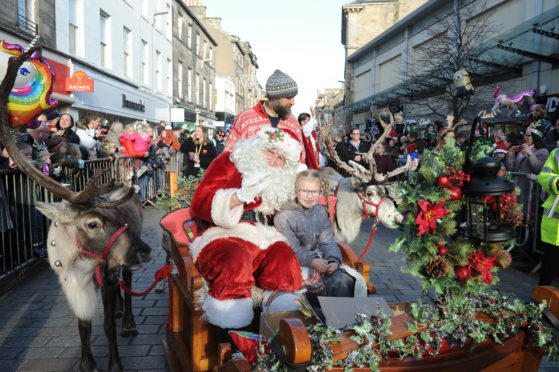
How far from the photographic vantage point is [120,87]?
1861cm

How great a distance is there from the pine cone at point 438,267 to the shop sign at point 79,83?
→ 14.5 m

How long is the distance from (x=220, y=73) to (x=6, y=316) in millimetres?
47518

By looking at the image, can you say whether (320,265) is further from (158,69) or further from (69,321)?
(158,69)

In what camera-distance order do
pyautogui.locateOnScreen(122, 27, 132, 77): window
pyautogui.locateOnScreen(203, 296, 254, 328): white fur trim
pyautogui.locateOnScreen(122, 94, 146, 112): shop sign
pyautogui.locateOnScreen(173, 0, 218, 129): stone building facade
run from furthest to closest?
pyautogui.locateOnScreen(173, 0, 218, 129): stone building facade
pyautogui.locateOnScreen(122, 27, 132, 77): window
pyautogui.locateOnScreen(122, 94, 146, 112): shop sign
pyautogui.locateOnScreen(203, 296, 254, 328): white fur trim

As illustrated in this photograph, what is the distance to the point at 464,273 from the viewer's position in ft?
7.11

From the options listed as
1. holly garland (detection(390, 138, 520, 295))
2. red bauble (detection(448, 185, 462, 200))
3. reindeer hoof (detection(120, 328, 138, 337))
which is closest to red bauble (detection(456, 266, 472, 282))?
holly garland (detection(390, 138, 520, 295))

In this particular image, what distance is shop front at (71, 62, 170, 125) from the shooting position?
15.0m

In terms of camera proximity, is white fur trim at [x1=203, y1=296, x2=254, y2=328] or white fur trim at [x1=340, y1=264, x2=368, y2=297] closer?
white fur trim at [x1=203, y1=296, x2=254, y2=328]

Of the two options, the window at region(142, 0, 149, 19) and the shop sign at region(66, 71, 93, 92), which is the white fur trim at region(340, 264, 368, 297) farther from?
the window at region(142, 0, 149, 19)

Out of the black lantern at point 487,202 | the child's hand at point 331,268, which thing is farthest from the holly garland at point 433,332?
the child's hand at point 331,268

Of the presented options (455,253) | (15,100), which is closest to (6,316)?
(15,100)

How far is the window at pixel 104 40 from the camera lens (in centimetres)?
1693

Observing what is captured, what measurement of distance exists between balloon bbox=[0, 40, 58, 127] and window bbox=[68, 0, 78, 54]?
11.5 metres

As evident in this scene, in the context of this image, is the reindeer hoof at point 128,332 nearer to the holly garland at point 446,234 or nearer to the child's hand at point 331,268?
the child's hand at point 331,268
